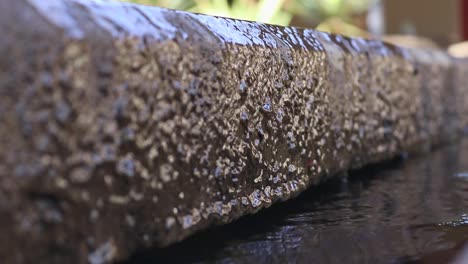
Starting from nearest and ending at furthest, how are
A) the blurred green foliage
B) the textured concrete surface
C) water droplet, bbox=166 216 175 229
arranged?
the textured concrete surface < water droplet, bbox=166 216 175 229 < the blurred green foliage

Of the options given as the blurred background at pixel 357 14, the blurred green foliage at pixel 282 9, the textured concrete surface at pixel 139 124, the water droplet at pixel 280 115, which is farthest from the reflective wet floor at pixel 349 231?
the blurred green foliage at pixel 282 9

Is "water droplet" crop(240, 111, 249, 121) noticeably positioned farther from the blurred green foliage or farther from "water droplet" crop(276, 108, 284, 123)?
the blurred green foliage

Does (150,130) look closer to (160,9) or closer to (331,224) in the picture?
(160,9)

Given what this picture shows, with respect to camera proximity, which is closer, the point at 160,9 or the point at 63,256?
the point at 63,256

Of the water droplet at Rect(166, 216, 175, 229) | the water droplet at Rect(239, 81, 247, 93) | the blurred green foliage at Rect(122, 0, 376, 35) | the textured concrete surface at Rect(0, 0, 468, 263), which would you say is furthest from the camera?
the blurred green foliage at Rect(122, 0, 376, 35)

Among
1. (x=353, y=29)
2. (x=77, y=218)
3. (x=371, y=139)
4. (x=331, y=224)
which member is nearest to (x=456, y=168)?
(x=371, y=139)

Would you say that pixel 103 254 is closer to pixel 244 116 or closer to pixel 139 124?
pixel 139 124

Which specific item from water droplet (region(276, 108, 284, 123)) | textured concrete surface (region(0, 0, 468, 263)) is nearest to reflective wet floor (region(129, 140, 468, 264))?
textured concrete surface (region(0, 0, 468, 263))
